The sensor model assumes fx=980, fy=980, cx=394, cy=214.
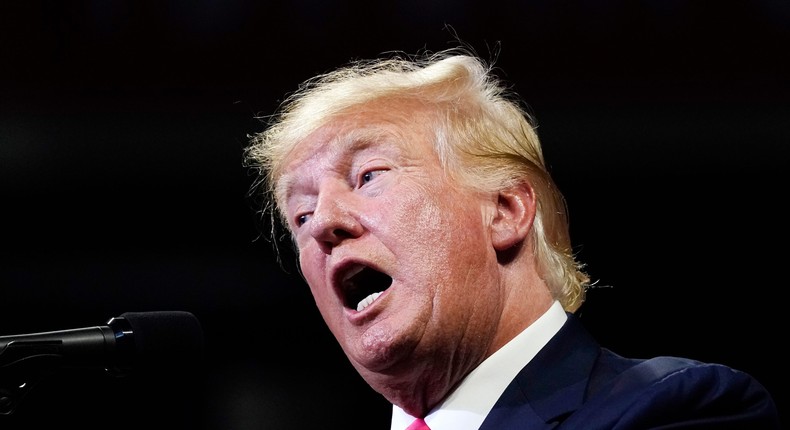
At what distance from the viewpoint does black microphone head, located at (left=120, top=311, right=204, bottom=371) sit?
1322 millimetres

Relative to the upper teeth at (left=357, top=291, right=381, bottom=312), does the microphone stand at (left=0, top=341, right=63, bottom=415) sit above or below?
above

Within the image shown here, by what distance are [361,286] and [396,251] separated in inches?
4.7

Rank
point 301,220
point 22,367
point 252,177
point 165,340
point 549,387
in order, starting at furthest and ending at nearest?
point 252,177
point 301,220
point 549,387
point 165,340
point 22,367

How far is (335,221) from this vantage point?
1.55 metres

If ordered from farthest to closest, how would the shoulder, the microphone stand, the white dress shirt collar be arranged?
the white dress shirt collar
the shoulder
the microphone stand

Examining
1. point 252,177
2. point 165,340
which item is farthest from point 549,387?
point 252,177

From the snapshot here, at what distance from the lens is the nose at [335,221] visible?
155cm

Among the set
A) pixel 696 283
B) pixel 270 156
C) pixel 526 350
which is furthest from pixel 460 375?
pixel 696 283

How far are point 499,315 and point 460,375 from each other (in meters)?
0.12

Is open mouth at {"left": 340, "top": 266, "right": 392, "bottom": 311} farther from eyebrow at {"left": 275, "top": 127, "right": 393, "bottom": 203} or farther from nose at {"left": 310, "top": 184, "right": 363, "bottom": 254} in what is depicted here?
eyebrow at {"left": 275, "top": 127, "right": 393, "bottom": 203}

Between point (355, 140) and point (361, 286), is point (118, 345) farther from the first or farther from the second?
point (355, 140)

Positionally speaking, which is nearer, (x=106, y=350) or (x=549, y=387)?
(x=106, y=350)

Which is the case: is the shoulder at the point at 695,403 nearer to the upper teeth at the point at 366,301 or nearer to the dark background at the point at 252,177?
the upper teeth at the point at 366,301

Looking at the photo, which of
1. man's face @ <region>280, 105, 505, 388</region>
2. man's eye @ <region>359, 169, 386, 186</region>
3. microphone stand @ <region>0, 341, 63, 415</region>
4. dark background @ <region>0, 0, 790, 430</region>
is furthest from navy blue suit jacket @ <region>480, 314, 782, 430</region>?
dark background @ <region>0, 0, 790, 430</region>
